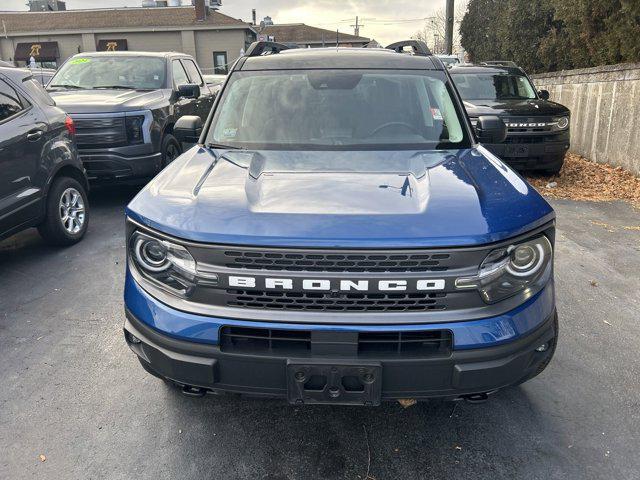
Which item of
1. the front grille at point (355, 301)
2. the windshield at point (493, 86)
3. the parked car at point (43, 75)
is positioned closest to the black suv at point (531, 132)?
the windshield at point (493, 86)

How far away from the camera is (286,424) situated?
284 cm

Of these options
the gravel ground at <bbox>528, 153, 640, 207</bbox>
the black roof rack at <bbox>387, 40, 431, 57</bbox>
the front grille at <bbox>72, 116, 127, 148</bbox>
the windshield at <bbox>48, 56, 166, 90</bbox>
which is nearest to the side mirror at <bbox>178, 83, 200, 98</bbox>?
the windshield at <bbox>48, 56, 166, 90</bbox>

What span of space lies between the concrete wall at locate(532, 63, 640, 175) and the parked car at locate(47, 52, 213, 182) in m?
6.93

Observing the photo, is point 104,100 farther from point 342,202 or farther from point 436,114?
point 342,202

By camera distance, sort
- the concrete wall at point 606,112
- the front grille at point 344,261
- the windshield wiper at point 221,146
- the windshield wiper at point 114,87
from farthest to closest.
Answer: the concrete wall at point 606,112
the windshield wiper at point 114,87
the windshield wiper at point 221,146
the front grille at point 344,261

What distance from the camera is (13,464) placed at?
2559mm

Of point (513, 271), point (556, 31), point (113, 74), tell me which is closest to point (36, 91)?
point (113, 74)

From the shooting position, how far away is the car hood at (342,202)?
2.17 meters

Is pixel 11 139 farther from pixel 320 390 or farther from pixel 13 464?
pixel 320 390

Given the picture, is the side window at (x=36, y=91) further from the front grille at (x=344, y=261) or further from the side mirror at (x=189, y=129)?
the front grille at (x=344, y=261)

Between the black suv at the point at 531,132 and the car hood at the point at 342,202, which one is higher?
the car hood at the point at 342,202

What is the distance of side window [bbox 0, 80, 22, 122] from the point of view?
4777 millimetres

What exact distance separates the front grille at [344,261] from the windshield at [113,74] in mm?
6401

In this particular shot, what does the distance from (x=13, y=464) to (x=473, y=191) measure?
2.51 m
